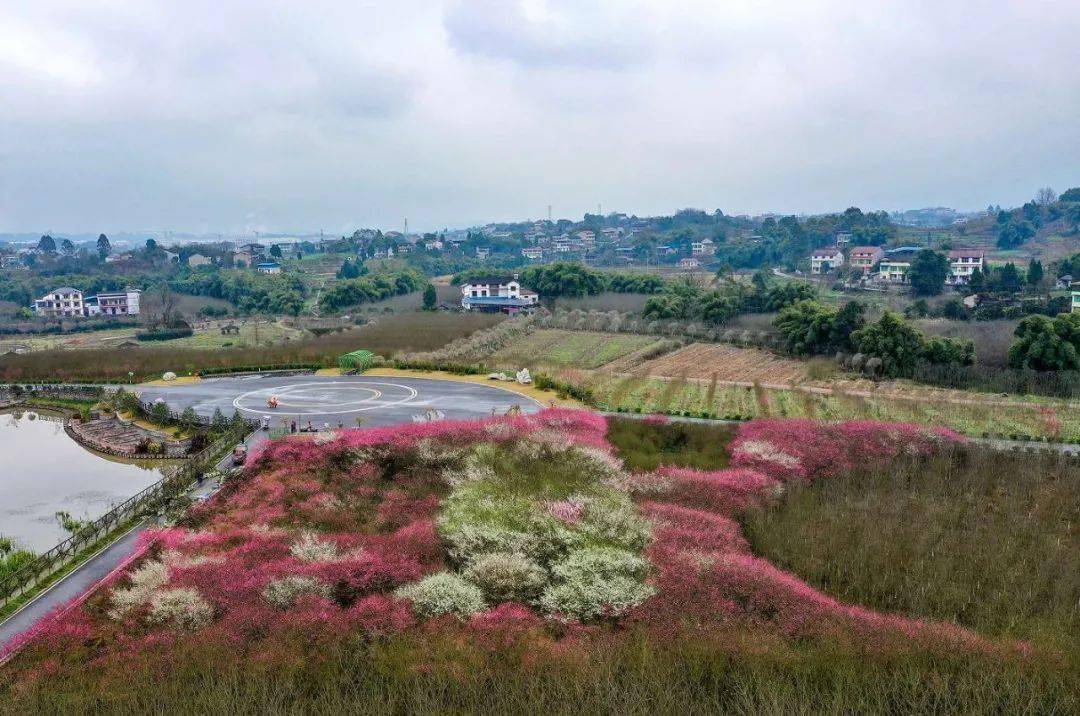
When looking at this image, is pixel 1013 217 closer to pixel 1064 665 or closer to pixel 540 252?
pixel 540 252

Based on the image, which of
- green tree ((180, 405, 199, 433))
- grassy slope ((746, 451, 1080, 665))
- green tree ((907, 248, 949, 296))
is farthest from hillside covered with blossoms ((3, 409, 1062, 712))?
green tree ((907, 248, 949, 296))

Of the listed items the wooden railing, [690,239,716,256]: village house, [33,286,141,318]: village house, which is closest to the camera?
the wooden railing

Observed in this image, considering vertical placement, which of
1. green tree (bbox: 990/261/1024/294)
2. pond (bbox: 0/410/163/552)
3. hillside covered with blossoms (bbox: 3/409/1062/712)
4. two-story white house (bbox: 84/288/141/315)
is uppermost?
green tree (bbox: 990/261/1024/294)

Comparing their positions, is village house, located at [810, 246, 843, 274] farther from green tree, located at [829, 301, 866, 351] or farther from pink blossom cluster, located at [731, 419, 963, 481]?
pink blossom cluster, located at [731, 419, 963, 481]

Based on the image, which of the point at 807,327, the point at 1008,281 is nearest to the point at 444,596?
the point at 807,327

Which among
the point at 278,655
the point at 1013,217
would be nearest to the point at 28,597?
the point at 278,655

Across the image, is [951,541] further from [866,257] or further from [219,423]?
[866,257]
